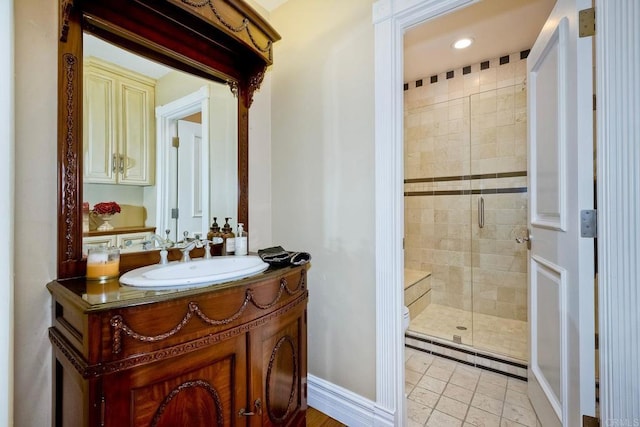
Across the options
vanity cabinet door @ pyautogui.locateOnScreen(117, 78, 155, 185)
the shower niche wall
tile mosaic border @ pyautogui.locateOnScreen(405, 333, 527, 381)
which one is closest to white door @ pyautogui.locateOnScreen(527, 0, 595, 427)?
tile mosaic border @ pyautogui.locateOnScreen(405, 333, 527, 381)

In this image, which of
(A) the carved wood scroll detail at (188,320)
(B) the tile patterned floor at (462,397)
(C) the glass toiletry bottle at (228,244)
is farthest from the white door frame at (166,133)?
(B) the tile patterned floor at (462,397)

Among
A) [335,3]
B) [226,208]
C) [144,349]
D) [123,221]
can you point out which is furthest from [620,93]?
[123,221]

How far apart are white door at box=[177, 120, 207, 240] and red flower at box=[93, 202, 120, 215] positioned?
0.93 feet

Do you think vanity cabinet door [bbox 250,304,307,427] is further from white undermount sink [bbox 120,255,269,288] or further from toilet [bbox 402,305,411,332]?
toilet [bbox 402,305,411,332]

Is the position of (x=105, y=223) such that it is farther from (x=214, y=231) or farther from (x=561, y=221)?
(x=561, y=221)

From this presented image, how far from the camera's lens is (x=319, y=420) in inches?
61.9

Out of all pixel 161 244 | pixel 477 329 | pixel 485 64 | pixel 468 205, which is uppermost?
pixel 485 64

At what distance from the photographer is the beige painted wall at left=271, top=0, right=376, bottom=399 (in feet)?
4.97

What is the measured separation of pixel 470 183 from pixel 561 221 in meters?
1.83

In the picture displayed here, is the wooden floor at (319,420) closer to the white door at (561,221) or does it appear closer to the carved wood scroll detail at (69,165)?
the white door at (561,221)

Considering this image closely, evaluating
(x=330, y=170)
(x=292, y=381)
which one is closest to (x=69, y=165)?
(x=330, y=170)

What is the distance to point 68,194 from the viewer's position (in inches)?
42.1

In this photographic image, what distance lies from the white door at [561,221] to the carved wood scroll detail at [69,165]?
74.5 inches

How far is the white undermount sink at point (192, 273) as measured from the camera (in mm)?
929
